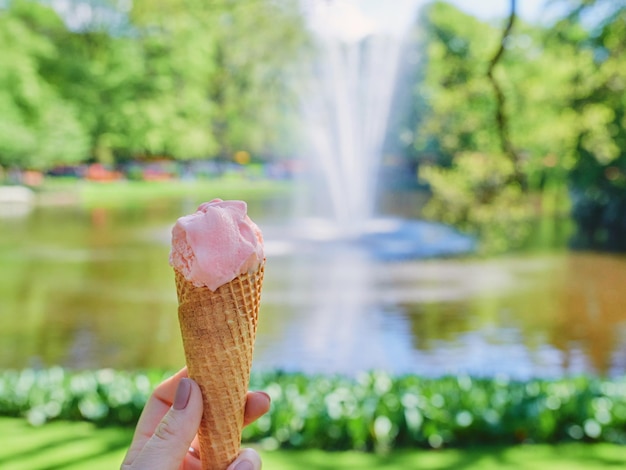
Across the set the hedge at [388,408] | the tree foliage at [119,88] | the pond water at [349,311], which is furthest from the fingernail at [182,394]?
the tree foliage at [119,88]

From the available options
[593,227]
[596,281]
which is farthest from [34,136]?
[596,281]

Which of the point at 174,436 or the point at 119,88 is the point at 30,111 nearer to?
the point at 119,88

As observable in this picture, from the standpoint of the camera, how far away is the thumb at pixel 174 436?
1360 millimetres

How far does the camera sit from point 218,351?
149cm

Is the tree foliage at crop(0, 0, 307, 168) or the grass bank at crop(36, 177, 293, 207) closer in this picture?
the grass bank at crop(36, 177, 293, 207)

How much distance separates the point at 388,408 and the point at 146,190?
2420cm

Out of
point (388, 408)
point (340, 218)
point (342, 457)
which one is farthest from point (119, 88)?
point (342, 457)

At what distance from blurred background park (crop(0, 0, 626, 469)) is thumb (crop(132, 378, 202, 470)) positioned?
252 cm

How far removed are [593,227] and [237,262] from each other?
60.1ft

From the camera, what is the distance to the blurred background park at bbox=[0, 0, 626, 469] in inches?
167

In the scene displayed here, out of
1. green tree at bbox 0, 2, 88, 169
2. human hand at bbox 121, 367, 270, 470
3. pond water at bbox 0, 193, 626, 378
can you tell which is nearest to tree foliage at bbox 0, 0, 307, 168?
green tree at bbox 0, 2, 88, 169

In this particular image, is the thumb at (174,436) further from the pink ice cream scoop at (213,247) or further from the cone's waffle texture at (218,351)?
the pink ice cream scoop at (213,247)

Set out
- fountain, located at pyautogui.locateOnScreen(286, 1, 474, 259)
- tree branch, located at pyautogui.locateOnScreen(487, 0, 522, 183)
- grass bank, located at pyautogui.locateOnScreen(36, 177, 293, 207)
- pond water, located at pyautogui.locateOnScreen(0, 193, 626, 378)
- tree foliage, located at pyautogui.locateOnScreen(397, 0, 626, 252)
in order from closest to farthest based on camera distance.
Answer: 1. tree branch, located at pyautogui.locateOnScreen(487, 0, 522, 183)
2. pond water, located at pyautogui.locateOnScreen(0, 193, 626, 378)
3. tree foliage, located at pyautogui.locateOnScreen(397, 0, 626, 252)
4. fountain, located at pyautogui.locateOnScreen(286, 1, 474, 259)
5. grass bank, located at pyautogui.locateOnScreen(36, 177, 293, 207)

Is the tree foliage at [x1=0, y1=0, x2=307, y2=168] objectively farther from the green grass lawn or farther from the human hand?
the human hand
